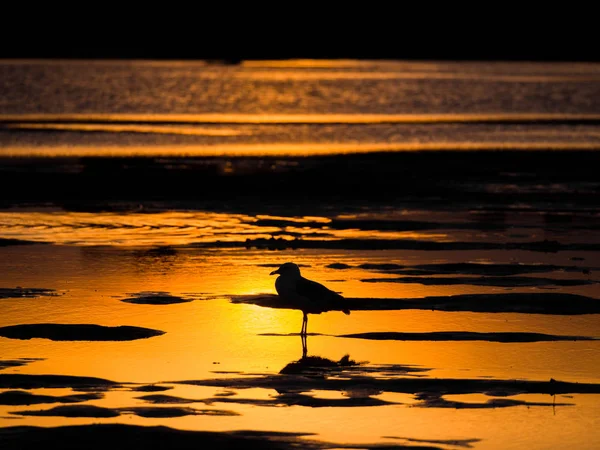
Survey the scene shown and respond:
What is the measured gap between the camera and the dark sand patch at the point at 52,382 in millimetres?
13273

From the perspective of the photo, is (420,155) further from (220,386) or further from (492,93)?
(492,93)

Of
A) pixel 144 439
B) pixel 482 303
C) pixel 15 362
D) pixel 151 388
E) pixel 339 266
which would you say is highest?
pixel 339 266

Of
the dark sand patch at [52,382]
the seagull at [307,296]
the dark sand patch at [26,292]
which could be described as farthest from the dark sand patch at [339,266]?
the dark sand patch at [52,382]

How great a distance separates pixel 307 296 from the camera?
52.3 ft

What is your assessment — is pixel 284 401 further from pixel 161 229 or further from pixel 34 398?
pixel 161 229

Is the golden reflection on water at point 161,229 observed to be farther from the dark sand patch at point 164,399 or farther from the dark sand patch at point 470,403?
the dark sand patch at point 470,403

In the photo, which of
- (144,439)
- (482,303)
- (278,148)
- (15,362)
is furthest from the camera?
(278,148)

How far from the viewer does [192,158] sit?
134 feet

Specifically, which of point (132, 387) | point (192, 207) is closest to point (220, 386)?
point (132, 387)

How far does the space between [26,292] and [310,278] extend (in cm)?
365

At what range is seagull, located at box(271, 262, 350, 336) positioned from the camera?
15898mm

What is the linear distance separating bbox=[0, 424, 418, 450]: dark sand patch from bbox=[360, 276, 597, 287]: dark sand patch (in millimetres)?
7866

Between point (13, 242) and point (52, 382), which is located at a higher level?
point (13, 242)

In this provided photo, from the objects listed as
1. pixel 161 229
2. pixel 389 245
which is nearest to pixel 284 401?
pixel 389 245
